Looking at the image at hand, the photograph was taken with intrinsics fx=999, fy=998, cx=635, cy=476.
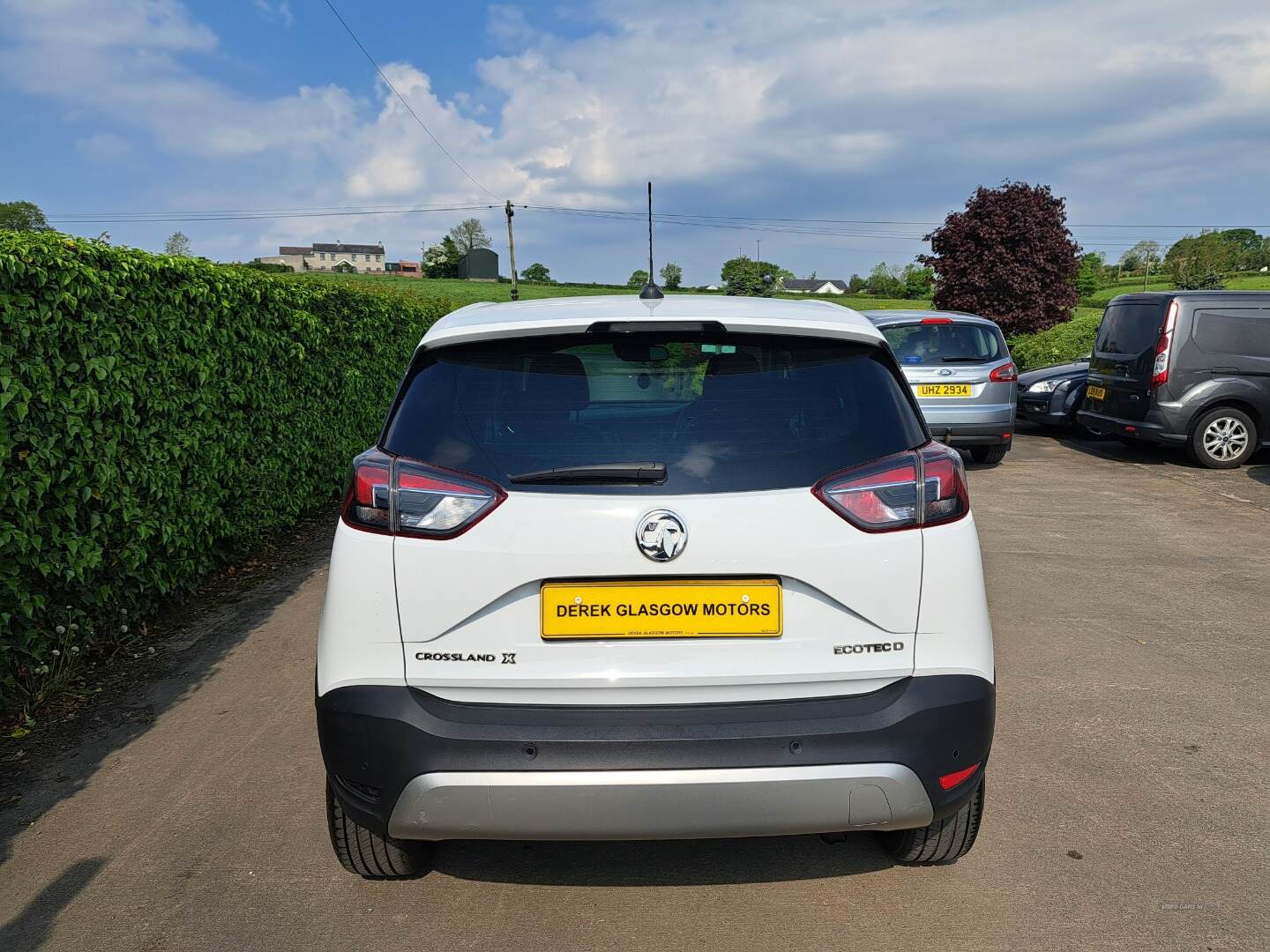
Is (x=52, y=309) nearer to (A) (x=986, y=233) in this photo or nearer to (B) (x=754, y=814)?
(B) (x=754, y=814)

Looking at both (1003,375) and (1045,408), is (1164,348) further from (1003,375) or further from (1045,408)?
(1045,408)

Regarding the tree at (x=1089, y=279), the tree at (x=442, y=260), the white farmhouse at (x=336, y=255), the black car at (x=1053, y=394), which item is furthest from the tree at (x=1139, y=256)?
→ the white farmhouse at (x=336, y=255)

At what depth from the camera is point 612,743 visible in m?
2.45

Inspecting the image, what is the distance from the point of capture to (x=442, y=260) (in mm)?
96375

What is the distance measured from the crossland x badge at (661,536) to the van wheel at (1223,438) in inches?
459

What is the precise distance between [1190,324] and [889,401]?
10.9 m

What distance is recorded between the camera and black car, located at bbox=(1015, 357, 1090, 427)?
1606 cm

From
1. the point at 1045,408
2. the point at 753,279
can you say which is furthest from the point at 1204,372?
the point at 753,279

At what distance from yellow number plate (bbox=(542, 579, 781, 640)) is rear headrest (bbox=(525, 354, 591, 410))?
51 centimetres

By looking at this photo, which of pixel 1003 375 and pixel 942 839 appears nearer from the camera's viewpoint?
pixel 942 839

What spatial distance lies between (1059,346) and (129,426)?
22422 millimetres

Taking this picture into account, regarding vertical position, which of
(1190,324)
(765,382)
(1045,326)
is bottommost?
(1045,326)

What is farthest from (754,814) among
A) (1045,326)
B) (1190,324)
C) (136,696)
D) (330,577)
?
(1045,326)

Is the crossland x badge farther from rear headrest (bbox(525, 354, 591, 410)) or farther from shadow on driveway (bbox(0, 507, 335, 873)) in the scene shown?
shadow on driveway (bbox(0, 507, 335, 873))
